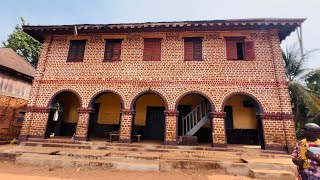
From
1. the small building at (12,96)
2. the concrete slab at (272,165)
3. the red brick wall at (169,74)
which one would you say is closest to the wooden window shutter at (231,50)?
the red brick wall at (169,74)

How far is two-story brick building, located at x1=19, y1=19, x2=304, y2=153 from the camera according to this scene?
8.88 metres

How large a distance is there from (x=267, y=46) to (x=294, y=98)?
599 centimetres

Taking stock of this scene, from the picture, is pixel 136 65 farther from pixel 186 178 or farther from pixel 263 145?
pixel 263 145

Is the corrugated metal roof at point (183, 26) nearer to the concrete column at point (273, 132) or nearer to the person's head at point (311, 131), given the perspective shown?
the concrete column at point (273, 132)

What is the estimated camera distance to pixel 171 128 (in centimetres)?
898

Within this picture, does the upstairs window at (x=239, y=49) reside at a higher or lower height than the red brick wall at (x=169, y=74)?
higher

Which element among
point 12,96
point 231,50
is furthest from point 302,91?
point 12,96

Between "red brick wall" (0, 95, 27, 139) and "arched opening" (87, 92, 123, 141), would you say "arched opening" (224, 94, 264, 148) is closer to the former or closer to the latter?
"arched opening" (87, 92, 123, 141)

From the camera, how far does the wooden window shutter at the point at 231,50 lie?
9.54 metres

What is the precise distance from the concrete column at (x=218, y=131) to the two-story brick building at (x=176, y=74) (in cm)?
5

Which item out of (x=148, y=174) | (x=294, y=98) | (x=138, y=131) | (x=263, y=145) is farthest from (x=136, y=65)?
(x=294, y=98)

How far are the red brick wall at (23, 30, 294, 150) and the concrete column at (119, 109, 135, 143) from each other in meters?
0.10

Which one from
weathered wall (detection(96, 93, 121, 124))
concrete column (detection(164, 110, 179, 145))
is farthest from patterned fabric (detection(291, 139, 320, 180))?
weathered wall (detection(96, 93, 121, 124))

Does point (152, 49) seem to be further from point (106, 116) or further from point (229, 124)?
point (229, 124)
